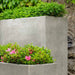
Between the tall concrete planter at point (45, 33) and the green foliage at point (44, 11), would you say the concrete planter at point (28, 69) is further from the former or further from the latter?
the green foliage at point (44, 11)

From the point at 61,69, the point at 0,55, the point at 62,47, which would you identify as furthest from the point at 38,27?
the point at 0,55

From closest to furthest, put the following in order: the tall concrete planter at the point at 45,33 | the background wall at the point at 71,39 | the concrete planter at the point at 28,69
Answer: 1. the concrete planter at the point at 28,69
2. the tall concrete planter at the point at 45,33
3. the background wall at the point at 71,39

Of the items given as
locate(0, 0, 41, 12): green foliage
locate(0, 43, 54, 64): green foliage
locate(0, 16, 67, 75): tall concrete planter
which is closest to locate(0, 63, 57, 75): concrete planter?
locate(0, 43, 54, 64): green foliage

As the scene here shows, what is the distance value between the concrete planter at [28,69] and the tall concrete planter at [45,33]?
70.5 inches

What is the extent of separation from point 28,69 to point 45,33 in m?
2.03

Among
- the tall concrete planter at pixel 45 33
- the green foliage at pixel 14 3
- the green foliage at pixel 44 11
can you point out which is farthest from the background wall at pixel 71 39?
the green foliage at pixel 44 11

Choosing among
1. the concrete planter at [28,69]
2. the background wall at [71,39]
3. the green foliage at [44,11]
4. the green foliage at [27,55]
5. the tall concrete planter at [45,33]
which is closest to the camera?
the concrete planter at [28,69]

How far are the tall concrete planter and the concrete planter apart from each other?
179 centimetres

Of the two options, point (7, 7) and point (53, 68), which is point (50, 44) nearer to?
point (53, 68)

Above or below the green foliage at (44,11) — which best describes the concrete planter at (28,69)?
below

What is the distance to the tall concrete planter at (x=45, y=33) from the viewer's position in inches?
200

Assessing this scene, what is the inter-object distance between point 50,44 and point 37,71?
2042 millimetres

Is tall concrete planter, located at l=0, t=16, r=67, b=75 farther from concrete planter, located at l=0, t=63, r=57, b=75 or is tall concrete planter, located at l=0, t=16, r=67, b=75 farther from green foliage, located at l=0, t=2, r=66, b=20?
concrete planter, located at l=0, t=63, r=57, b=75

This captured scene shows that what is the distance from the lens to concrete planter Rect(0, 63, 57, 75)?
313cm
